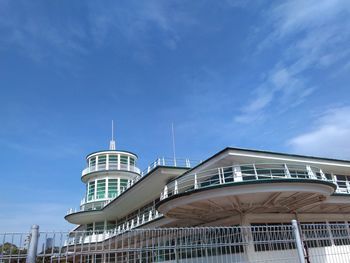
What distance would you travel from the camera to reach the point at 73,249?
5945mm

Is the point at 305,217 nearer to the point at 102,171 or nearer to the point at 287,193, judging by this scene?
the point at 287,193

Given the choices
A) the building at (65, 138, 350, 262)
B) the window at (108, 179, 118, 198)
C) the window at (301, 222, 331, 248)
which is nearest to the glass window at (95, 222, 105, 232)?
the window at (108, 179, 118, 198)

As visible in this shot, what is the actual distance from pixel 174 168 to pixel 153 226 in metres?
4.74

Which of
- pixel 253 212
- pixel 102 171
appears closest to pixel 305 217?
pixel 253 212

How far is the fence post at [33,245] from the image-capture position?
4934 millimetres

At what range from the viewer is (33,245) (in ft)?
16.4

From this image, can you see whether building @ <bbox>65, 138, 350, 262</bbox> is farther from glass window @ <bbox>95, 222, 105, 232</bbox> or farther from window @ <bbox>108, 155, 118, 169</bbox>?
window @ <bbox>108, 155, 118, 169</bbox>

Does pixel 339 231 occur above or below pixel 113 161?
below

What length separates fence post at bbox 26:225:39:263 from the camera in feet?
16.2

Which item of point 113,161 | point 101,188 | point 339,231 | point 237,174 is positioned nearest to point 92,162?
point 113,161

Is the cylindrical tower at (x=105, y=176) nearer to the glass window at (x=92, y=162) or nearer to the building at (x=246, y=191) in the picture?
the glass window at (x=92, y=162)

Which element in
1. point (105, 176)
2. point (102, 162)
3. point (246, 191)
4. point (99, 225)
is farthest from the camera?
point (102, 162)

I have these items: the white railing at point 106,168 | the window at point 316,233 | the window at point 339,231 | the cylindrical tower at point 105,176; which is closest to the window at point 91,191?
the cylindrical tower at point 105,176

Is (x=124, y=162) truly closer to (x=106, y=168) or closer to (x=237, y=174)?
(x=106, y=168)
